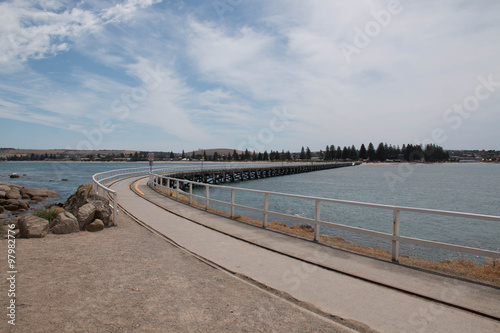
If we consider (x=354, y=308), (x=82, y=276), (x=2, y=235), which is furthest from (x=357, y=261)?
(x=2, y=235)

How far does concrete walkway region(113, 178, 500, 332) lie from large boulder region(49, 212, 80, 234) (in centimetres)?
284

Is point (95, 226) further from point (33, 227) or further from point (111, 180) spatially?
point (111, 180)

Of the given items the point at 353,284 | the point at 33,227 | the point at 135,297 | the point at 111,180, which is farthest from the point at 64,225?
the point at 111,180

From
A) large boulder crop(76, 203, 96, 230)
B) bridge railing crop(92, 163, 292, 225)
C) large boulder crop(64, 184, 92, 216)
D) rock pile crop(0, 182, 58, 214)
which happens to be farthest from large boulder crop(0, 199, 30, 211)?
large boulder crop(76, 203, 96, 230)

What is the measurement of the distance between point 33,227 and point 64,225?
0.75m

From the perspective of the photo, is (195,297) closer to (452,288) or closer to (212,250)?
(212,250)

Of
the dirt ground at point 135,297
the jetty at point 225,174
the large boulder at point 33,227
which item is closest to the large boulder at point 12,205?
the jetty at point 225,174

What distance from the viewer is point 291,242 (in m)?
8.28

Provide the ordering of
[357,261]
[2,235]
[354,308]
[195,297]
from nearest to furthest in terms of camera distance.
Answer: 1. [354,308]
2. [195,297]
3. [357,261]
4. [2,235]

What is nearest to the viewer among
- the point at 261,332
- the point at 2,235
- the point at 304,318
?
the point at 261,332

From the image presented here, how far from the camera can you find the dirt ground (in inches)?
155

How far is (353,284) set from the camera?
5312mm

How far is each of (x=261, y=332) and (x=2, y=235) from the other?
→ 8.51m

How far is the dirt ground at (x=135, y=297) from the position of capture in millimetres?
3949
